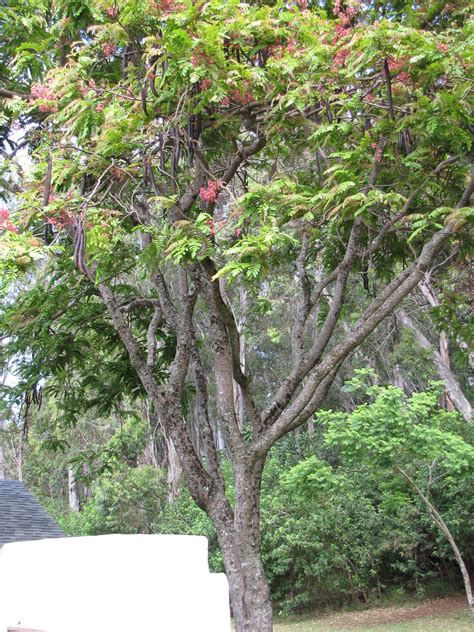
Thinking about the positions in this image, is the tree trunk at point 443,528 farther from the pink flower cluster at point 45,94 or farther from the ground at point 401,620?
the pink flower cluster at point 45,94

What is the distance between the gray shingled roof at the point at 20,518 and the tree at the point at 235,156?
7.76ft

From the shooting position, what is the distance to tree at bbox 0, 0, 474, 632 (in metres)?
5.84

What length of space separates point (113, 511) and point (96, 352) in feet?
42.8

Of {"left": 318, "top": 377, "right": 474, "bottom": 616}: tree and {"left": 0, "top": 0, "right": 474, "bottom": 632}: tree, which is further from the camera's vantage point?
{"left": 318, "top": 377, "right": 474, "bottom": 616}: tree

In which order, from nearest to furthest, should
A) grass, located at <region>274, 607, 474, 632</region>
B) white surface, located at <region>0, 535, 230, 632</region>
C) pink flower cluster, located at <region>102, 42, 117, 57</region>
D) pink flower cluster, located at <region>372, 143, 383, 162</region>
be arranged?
1. white surface, located at <region>0, 535, 230, 632</region>
2. pink flower cluster, located at <region>372, 143, 383, 162</region>
3. pink flower cluster, located at <region>102, 42, 117, 57</region>
4. grass, located at <region>274, 607, 474, 632</region>

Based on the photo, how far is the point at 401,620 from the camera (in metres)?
14.9

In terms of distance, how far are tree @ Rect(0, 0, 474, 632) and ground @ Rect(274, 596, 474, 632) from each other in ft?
27.0

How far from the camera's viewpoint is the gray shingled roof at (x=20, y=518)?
343 inches

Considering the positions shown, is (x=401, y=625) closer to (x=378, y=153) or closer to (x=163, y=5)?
(x=378, y=153)

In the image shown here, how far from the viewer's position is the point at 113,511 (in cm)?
2148

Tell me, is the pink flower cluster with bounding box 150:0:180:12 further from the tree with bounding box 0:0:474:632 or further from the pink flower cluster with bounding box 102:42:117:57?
the pink flower cluster with bounding box 102:42:117:57

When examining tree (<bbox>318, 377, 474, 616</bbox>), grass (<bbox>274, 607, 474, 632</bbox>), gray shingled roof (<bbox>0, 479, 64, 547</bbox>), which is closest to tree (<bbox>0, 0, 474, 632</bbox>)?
gray shingled roof (<bbox>0, 479, 64, 547</bbox>)

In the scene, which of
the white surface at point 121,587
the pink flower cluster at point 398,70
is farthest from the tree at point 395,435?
the white surface at point 121,587

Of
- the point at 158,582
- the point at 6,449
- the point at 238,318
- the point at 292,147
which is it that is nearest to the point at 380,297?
the point at 292,147
